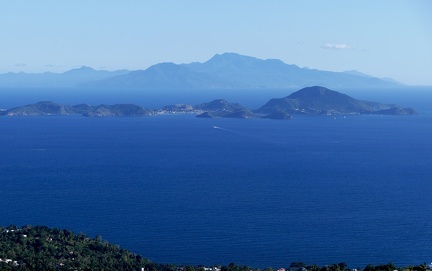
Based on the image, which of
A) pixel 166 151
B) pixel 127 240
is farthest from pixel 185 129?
pixel 127 240

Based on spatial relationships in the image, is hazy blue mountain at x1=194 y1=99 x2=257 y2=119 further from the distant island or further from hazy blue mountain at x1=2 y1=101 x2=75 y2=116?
hazy blue mountain at x1=2 y1=101 x2=75 y2=116

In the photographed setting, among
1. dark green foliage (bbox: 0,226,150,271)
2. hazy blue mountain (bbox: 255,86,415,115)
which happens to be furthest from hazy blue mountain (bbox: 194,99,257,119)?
dark green foliage (bbox: 0,226,150,271)

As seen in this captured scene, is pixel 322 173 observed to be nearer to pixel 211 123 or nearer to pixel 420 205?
pixel 420 205

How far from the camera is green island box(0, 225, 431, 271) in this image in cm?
2130

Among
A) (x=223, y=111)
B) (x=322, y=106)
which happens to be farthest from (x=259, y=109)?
(x=322, y=106)

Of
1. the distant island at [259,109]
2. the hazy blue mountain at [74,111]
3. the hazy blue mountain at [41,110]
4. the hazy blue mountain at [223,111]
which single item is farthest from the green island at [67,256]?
the hazy blue mountain at [41,110]

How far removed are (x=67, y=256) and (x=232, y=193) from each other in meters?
14.9

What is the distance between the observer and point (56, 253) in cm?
2309

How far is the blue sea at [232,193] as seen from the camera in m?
26.8

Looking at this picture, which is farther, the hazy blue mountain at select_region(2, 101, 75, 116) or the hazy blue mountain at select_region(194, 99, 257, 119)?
the hazy blue mountain at select_region(2, 101, 75, 116)

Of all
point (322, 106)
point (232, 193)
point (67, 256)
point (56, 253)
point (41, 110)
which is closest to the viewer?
point (67, 256)

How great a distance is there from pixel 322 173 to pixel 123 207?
608 inches

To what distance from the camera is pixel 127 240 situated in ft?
90.3

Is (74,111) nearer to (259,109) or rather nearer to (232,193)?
(259,109)
